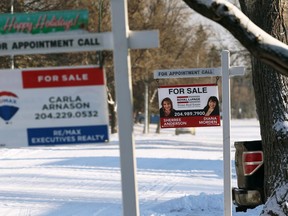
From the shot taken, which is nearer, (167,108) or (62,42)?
(62,42)

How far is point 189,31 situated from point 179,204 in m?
30.4

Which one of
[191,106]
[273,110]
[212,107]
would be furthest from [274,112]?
[191,106]

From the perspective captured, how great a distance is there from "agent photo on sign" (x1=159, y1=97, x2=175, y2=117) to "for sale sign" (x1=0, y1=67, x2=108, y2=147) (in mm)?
4184

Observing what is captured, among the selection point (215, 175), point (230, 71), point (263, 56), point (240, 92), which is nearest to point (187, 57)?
point (215, 175)

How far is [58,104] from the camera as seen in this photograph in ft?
14.0

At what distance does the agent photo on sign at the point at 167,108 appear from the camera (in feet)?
27.6

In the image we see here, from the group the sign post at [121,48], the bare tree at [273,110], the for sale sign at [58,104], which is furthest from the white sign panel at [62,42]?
the bare tree at [273,110]

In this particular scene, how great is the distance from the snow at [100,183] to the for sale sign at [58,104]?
5613mm

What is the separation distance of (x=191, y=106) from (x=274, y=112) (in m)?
1.53

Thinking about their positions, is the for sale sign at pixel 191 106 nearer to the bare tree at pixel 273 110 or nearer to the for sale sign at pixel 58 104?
the bare tree at pixel 273 110

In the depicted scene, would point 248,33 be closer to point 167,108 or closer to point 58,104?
point 58,104

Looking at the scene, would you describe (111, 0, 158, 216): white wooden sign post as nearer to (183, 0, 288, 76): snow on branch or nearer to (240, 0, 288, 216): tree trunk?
(183, 0, 288, 76): snow on branch

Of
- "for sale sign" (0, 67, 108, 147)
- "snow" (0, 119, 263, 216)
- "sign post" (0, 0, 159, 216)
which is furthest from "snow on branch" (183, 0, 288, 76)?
"snow" (0, 119, 263, 216)

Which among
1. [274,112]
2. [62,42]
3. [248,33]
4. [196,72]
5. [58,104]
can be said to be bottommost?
[274,112]
